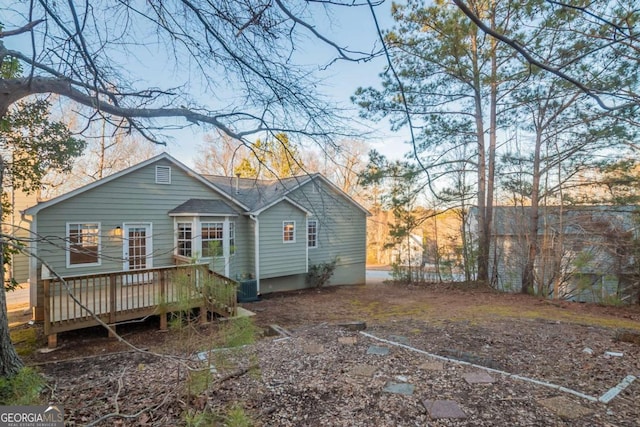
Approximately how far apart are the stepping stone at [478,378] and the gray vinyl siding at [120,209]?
6.17m

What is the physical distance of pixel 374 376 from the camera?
10.7 feet

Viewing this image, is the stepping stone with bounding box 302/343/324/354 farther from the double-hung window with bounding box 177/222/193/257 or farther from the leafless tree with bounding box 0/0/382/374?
the double-hung window with bounding box 177/222/193/257

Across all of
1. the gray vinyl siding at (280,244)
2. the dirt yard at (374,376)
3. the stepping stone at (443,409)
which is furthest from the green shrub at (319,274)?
the stepping stone at (443,409)

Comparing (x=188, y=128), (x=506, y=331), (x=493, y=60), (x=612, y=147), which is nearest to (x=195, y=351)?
(x=188, y=128)

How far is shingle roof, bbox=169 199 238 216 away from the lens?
889cm

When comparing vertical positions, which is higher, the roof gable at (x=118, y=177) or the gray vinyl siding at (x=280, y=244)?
the roof gable at (x=118, y=177)

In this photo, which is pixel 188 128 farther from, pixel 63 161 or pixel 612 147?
pixel 612 147

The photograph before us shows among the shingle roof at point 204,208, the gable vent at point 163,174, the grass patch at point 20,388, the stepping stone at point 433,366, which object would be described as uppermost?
the gable vent at point 163,174

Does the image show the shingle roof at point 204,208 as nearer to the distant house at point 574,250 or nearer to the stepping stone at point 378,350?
the stepping stone at point 378,350

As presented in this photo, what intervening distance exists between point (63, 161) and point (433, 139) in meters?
9.18

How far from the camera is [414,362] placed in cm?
365

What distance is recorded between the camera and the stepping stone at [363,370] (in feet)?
10.9

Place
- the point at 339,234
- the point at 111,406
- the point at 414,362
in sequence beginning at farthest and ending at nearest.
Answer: the point at 339,234
the point at 414,362
the point at 111,406
